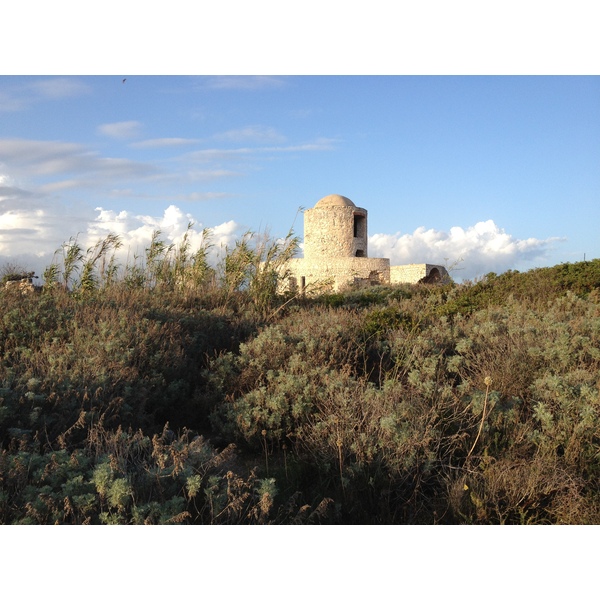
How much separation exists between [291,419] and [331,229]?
25679 mm

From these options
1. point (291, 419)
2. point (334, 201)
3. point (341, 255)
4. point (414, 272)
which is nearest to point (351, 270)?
point (341, 255)

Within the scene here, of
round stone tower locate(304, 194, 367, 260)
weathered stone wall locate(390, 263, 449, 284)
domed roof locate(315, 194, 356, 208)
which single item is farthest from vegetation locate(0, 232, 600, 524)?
domed roof locate(315, 194, 356, 208)

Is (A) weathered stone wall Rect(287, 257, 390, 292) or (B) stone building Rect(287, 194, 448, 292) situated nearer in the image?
(A) weathered stone wall Rect(287, 257, 390, 292)

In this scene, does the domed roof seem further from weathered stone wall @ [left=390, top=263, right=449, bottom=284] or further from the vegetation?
the vegetation

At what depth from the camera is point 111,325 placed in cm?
602

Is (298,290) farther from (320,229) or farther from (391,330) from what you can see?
(320,229)

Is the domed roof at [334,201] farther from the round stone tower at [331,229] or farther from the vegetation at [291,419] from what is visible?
the vegetation at [291,419]

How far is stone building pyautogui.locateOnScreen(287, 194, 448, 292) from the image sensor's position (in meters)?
28.5

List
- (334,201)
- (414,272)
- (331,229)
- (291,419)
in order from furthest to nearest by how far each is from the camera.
Answer: (334,201), (331,229), (414,272), (291,419)

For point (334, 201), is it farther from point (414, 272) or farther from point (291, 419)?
point (291, 419)

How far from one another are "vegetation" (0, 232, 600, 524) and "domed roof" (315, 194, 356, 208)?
911 inches

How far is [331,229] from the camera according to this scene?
3006 cm

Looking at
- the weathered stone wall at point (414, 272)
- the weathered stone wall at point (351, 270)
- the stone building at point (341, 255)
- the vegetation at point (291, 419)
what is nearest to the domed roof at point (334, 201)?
the stone building at point (341, 255)
